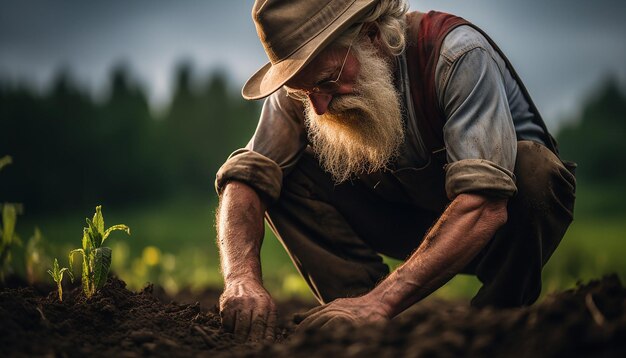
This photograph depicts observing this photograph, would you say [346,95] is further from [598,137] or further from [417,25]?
[598,137]

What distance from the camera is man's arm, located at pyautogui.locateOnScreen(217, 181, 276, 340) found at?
285 cm

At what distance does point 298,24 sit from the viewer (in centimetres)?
312

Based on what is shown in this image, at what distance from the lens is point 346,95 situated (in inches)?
128

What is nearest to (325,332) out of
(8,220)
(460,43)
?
(460,43)

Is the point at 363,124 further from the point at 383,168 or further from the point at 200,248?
the point at 200,248

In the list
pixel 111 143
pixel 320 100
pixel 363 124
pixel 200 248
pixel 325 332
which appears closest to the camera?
pixel 325 332

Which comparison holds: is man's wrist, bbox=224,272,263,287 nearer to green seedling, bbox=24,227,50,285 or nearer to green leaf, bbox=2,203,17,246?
green leaf, bbox=2,203,17,246

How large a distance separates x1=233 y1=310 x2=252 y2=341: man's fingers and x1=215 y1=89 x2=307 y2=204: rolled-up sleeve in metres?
0.75

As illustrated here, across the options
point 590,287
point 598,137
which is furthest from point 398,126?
point 598,137

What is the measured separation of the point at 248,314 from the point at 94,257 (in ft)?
2.07

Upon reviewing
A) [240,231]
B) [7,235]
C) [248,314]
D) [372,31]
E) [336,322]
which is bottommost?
[336,322]

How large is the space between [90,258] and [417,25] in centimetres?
171

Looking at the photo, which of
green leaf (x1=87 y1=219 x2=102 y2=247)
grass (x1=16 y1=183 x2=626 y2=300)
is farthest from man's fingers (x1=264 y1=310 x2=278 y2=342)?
grass (x1=16 y1=183 x2=626 y2=300)

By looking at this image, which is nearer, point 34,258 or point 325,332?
point 325,332
